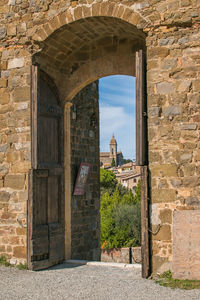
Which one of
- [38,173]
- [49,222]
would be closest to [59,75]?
[38,173]

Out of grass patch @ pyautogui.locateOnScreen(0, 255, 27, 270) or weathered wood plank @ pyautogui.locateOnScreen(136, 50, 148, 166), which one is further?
grass patch @ pyautogui.locateOnScreen(0, 255, 27, 270)

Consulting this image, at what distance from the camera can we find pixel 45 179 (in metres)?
6.66

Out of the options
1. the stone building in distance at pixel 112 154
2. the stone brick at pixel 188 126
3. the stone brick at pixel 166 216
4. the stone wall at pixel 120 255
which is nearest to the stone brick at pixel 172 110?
the stone brick at pixel 188 126

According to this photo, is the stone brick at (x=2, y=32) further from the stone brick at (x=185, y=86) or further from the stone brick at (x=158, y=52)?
the stone brick at (x=185, y=86)

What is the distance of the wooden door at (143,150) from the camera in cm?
554

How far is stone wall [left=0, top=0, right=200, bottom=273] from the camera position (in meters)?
5.51

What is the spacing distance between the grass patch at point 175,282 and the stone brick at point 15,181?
2.63 metres

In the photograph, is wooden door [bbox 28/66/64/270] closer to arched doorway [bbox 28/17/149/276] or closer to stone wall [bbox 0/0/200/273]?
arched doorway [bbox 28/17/149/276]

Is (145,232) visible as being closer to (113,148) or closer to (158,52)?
(158,52)

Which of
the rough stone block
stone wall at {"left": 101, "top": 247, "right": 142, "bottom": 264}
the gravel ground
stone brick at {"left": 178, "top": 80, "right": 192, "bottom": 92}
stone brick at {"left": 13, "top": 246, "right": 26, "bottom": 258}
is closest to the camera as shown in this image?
the gravel ground

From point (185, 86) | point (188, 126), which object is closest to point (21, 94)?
point (185, 86)

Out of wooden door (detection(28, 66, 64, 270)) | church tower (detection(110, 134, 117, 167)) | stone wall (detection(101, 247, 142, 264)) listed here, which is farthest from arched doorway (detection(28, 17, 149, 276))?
church tower (detection(110, 134, 117, 167))

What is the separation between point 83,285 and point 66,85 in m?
3.74

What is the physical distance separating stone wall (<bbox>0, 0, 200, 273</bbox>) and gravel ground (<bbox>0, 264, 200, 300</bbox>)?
0.51 meters
